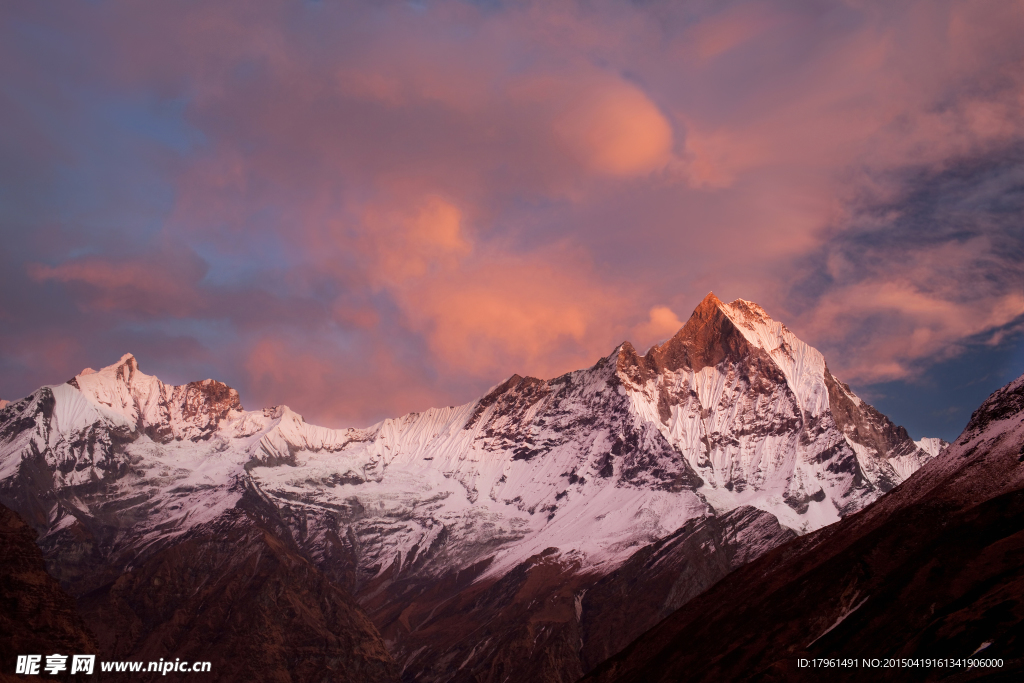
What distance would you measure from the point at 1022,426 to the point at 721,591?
2388 inches

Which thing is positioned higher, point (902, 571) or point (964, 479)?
point (964, 479)

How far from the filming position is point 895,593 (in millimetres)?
125875

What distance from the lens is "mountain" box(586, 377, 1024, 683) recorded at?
103m

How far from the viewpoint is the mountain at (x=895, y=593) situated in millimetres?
102625

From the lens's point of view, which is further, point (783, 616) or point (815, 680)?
point (783, 616)

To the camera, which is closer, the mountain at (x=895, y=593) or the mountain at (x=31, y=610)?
the mountain at (x=895, y=593)

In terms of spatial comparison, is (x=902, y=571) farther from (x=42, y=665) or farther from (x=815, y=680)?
(x=42, y=665)

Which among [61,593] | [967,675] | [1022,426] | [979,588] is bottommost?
[967,675]

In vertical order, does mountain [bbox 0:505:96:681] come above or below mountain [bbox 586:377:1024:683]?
above

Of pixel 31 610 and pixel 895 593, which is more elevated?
pixel 31 610

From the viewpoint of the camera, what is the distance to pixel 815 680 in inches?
4505

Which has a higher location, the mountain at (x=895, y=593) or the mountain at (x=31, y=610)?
the mountain at (x=31, y=610)

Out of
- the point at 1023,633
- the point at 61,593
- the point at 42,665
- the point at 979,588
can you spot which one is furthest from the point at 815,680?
the point at 61,593

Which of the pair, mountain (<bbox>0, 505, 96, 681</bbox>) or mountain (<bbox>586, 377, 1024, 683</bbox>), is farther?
mountain (<bbox>0, 505, 96, 681</bbox>)
